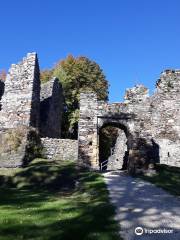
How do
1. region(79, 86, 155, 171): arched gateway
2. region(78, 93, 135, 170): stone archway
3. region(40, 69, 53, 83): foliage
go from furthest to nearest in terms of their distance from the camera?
region(40, 69, 53, 83): foliage, region(78, 93, 135, 170): stone archway, region(79, 86, 155, 171): arched gateway

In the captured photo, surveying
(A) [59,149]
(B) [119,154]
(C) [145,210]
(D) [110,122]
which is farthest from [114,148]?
(C) [145,210]

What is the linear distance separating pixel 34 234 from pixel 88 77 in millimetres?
36247

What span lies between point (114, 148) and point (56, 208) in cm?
2285

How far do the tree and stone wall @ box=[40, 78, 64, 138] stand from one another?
8.76 m

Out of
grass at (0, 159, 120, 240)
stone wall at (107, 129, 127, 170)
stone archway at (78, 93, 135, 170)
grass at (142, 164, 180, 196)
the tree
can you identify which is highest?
the tree

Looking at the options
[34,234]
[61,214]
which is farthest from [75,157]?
[34,234]

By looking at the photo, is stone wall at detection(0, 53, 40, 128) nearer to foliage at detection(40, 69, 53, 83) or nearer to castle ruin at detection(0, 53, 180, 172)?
castle ruin at detection(0, 53, 180, 172)

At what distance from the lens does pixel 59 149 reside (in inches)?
938

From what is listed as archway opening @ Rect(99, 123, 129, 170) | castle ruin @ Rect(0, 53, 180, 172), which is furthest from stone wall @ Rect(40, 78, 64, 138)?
archway opening @ Rect(99, 123, 129, 170)

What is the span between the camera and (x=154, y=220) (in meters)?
9.27

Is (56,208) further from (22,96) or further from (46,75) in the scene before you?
(46,75)

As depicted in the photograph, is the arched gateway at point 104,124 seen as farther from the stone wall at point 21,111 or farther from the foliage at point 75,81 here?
the foliage at point 75,81

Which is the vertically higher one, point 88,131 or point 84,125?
point 84,125

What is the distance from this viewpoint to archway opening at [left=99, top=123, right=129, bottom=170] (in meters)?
27.4
